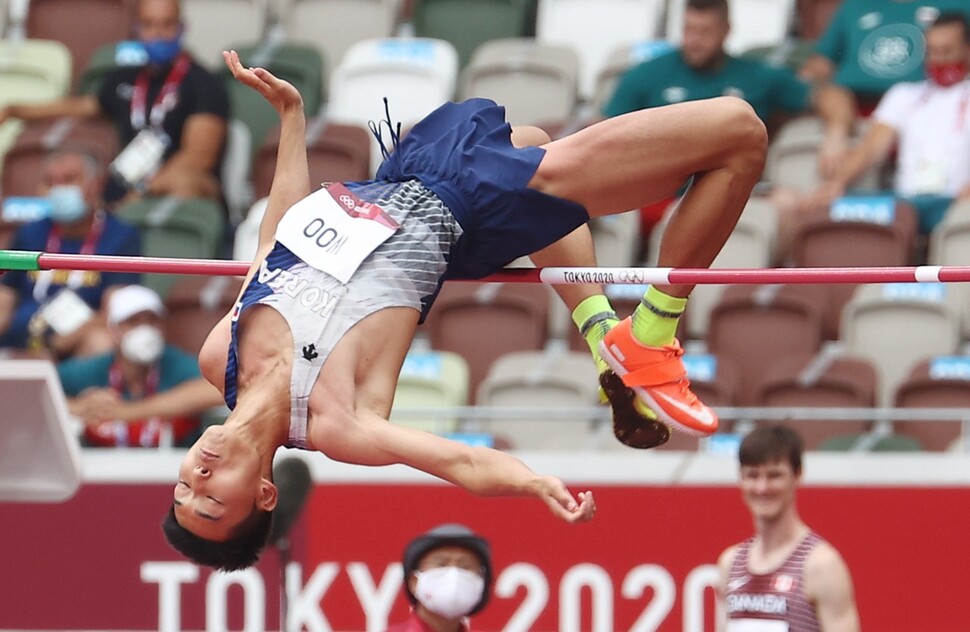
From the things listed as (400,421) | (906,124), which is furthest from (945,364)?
(400,421)

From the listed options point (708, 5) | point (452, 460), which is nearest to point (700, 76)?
point (708, 5)

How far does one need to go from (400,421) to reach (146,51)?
2637mm

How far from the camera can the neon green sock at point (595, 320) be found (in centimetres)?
635

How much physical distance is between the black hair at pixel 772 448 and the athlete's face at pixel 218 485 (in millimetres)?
1947

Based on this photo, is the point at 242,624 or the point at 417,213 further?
the point at 242,624

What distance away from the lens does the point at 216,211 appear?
31.8ft

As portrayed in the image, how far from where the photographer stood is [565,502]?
4.91m

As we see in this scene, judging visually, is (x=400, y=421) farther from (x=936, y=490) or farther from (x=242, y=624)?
(x=936, y=490)

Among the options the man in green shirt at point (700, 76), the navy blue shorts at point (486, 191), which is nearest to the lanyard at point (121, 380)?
the man in green shirt at point (700, 76)

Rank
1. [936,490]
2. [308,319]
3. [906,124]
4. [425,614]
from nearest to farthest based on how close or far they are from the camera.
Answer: [308,319] → [425,614] → [936,490] → [906,124]

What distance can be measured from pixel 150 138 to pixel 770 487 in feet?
13.3

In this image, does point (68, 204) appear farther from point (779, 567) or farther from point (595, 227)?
point (779, 567)

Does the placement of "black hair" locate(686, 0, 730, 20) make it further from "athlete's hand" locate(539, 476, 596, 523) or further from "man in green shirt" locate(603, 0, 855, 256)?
"athlete's hand" locate(539, 476, 596, 523)

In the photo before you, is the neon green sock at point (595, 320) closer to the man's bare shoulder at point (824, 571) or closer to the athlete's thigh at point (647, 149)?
the athlete's thigh at point (647, 149)
